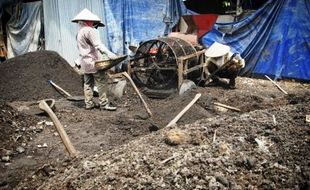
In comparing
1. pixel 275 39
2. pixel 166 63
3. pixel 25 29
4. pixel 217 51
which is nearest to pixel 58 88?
pixel 166 63

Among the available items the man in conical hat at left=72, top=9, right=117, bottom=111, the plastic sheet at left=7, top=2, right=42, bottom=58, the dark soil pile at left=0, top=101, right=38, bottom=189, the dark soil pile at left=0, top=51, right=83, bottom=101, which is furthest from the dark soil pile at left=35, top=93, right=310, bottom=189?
the plastic sheet at left=7, top=2, right=42, bottom=58

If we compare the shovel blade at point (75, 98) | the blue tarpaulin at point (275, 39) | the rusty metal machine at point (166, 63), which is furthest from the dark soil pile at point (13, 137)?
the blue tarpaulin at point (275, 39)

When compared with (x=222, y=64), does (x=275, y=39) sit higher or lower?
higher

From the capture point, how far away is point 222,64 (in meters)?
8.80

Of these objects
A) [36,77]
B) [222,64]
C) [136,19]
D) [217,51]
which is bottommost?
[36,77]

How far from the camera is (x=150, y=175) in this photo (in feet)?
11.7

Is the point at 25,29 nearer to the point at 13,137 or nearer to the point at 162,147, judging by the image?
the point at 13,137

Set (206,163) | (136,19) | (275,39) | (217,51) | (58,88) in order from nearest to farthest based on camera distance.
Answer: (206,163)
(217,51)
(58,88)
(275,39)
(136,19)

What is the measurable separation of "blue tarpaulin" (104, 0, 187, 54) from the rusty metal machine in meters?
2.67

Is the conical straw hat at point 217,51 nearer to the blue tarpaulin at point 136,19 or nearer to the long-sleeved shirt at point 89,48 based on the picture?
the long-sleeved shirt at point 89,48

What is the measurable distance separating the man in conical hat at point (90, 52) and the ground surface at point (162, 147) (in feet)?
1.18

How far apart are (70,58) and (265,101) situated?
7.03m

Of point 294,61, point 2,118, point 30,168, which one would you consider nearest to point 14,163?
point 30,168

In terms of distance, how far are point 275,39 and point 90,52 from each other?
599 cm
